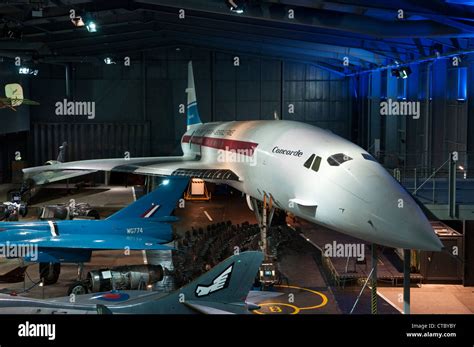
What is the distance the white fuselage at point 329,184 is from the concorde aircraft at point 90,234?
3296 millimetres

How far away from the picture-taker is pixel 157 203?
74.8ft

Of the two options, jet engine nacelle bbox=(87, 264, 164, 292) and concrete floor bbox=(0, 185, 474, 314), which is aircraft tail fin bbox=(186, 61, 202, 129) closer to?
concrete floor bbox=(0, 185, 474, 314)

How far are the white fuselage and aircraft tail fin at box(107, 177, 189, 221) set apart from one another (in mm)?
2725

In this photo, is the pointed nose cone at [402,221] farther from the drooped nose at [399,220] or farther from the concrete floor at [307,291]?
the concrete floor at [307,291]

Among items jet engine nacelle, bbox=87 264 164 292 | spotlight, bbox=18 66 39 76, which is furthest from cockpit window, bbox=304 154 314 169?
spotlight, bbox=18 66 39 76

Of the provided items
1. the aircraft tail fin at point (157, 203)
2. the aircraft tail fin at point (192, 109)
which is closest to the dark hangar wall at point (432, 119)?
the aircraft tail fin at point (192, 109)

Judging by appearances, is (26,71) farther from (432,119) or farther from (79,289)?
(432,119)

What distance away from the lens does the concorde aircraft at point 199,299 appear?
14156mm

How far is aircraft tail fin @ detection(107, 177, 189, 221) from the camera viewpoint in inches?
888

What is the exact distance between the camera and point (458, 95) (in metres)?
31.1

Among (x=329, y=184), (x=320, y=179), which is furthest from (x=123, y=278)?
(x=329, y=184)

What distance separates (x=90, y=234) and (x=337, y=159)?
371 inches

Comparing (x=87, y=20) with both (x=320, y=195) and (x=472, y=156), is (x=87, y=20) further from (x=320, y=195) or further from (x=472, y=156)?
(x=472, y=156)
